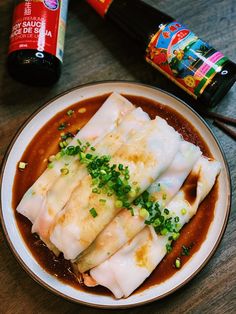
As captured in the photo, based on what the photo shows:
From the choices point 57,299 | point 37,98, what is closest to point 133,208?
Answer: point 57,299

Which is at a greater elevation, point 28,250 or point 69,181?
point 69,181

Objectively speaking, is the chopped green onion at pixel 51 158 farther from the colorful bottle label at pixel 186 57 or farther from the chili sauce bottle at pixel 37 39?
the colorful bottle label at pixel 186 57

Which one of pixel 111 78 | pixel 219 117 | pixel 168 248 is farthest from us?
pixel 111 78

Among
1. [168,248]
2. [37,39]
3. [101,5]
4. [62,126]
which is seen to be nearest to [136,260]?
[168,248]

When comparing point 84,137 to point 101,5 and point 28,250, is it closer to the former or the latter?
point 28,250

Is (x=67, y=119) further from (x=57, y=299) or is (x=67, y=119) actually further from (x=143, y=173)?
(x=57, y=299)

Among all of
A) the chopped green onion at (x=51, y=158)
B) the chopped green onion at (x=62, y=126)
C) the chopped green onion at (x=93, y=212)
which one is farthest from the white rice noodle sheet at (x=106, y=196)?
the chopped green onion at (x=62, y=126)
